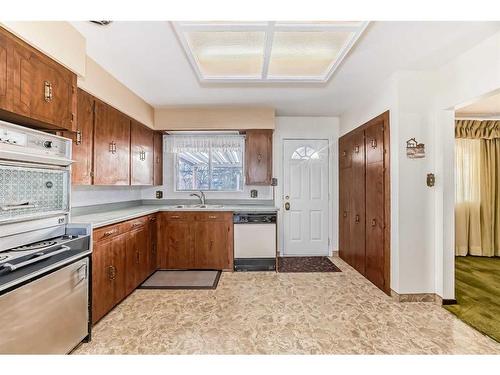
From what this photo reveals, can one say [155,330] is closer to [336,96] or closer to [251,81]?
[251,81]

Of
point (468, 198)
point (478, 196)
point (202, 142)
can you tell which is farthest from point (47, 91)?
point (478, 196)

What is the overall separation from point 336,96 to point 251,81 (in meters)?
1.22

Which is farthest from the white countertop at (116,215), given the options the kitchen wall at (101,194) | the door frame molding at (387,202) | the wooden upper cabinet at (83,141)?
the door frame molding at (387,202)

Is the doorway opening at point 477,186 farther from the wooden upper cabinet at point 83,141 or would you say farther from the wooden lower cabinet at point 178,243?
the wooden upper cabinet at point 83,141

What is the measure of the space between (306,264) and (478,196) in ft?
10.1

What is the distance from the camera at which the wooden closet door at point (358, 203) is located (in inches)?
131

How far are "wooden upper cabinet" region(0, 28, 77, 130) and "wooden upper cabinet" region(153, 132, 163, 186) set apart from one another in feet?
6.69

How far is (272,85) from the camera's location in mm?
2898

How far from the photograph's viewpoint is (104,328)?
211cm

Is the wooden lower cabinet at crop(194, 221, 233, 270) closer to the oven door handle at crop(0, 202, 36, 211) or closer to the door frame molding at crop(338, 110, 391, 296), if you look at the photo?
the door frame molding at crop(338, 110, 391, 296)
